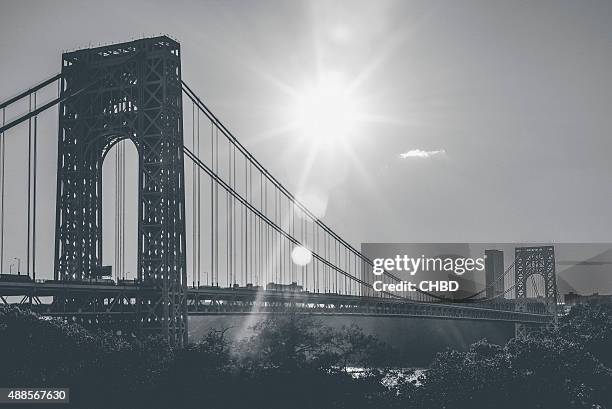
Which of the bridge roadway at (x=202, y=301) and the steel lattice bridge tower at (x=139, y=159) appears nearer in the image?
the bridge roadway at (x=202, y=301)

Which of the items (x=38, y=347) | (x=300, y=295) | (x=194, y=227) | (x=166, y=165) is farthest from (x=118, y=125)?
(x=300, y=295)

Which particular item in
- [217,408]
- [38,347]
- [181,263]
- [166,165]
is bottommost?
[217,408]

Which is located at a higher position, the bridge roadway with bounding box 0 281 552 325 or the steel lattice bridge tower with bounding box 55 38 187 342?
the steel lattice bridge tower with bounding box 55 38 187 342

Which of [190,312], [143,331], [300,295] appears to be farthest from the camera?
[300,295]

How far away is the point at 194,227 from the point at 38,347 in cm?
3031

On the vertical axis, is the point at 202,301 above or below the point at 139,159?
below

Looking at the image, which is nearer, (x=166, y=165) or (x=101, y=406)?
(x=101, y=406)

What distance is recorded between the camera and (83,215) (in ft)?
266

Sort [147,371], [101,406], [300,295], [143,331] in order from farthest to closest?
[300,295] < [143,331] < [147,371] < [101,406]

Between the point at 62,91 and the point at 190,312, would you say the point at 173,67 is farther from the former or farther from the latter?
the point at 190,312

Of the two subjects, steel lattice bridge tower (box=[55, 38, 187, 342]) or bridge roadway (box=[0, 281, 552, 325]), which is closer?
bridge roadway (box=[0, 281, 552, 325])

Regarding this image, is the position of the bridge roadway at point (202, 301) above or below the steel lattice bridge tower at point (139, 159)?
below

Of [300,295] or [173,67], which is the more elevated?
[173,67]

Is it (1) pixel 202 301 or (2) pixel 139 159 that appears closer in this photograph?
(2) pixel 139 159
